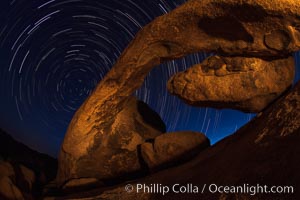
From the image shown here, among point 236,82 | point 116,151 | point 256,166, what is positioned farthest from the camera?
point 116,151

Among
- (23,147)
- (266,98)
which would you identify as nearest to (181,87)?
(266,98)

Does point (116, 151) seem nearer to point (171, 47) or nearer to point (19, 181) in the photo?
point (19, 181)

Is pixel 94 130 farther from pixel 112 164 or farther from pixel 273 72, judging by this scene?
pixel 273 72

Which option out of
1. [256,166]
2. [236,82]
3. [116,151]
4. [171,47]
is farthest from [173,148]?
[256,166]

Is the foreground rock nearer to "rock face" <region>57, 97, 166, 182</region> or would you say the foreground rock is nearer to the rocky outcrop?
"rock face" <region>57, 97, 166, 182</region>

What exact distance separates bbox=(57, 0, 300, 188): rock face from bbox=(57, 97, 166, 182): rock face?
0.02 metres

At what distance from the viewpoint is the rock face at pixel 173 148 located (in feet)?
16.4

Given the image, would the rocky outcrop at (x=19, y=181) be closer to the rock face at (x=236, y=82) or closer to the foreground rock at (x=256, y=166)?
the foreground rock at (x=256, y=166)

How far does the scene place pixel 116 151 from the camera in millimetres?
5789

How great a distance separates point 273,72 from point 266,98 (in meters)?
0.43

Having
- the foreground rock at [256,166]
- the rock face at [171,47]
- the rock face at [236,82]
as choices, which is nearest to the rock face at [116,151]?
the rock face at [171,47]

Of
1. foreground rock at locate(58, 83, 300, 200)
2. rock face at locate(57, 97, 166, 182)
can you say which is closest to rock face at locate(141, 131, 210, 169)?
rock face at locate(57, 97, 166, 182)

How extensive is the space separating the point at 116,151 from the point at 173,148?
4.44 ft

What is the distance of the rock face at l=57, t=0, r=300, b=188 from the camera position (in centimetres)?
399
